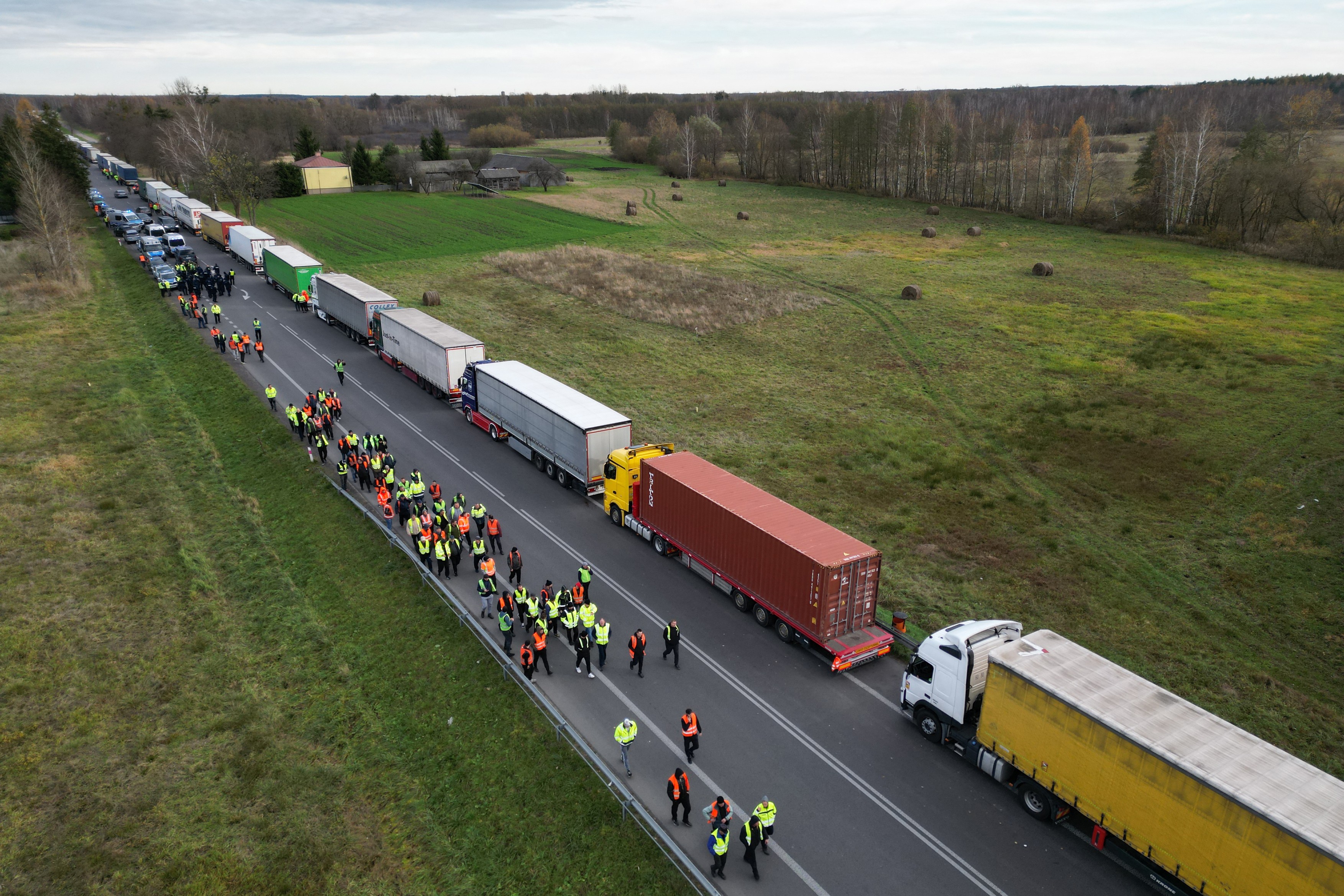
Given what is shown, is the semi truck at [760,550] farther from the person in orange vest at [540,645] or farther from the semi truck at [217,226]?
the semi truck at [217,226]

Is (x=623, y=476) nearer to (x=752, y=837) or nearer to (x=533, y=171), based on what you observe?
(x=752, y=837)

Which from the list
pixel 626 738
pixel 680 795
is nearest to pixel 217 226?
pixel 626 738

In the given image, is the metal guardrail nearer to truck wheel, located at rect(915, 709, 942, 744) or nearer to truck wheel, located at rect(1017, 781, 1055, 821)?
truck wheel, located at rect(915, 709, 942, 744)

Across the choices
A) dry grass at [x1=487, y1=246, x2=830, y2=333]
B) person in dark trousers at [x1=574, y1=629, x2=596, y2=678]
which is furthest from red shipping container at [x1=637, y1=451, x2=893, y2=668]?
dry grass at [x1=487, y1=246, x2=830, y2=333]

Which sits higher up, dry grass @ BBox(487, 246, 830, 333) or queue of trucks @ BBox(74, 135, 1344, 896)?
dry grass @ BBox(487, 246, 830, 333)

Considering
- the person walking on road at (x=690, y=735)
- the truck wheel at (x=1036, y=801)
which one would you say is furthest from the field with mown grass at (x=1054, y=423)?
the person walking on road at (x=690, y=735)
